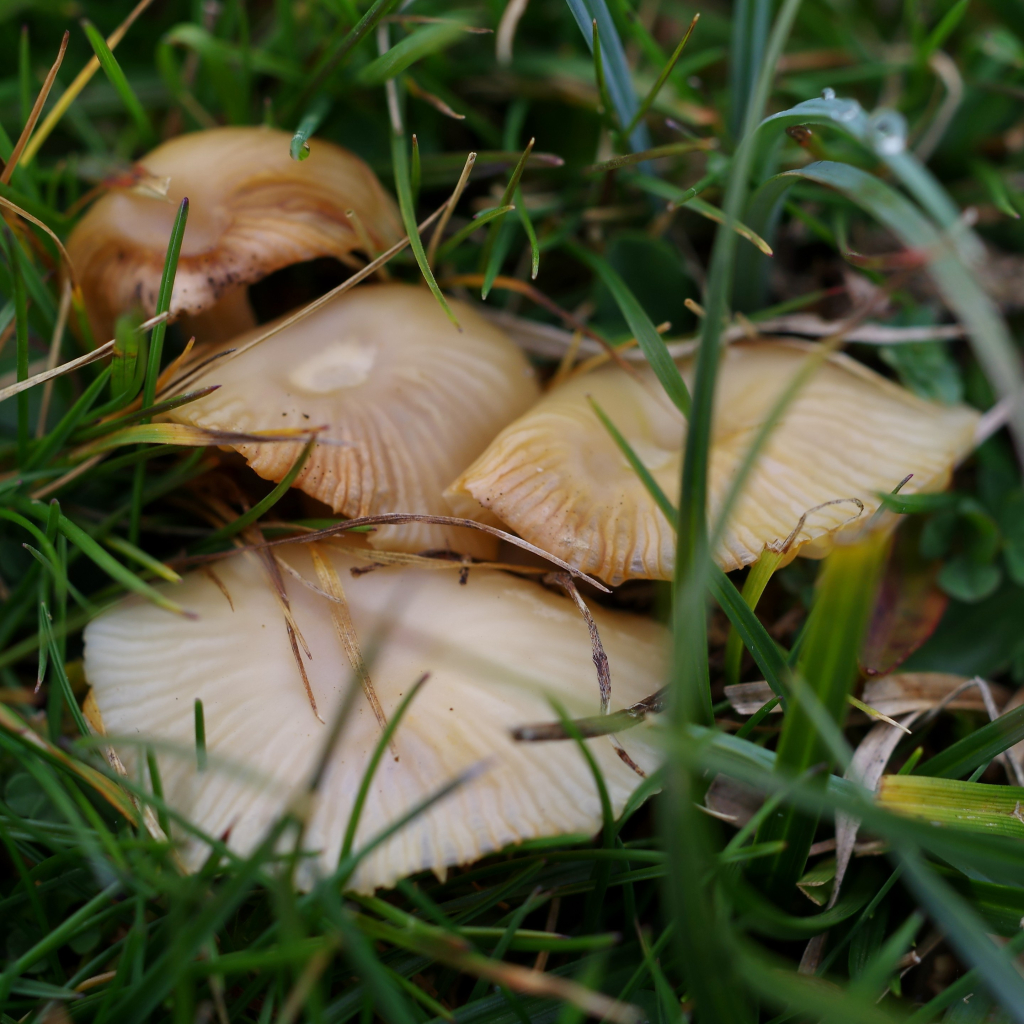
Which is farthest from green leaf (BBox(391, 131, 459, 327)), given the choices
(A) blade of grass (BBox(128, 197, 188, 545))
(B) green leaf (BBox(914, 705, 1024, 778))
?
(B) green leaf (BBox(914, 705, 1024, 778))

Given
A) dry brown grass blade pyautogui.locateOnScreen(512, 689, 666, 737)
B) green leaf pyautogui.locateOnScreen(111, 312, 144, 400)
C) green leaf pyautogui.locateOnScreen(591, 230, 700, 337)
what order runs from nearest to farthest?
1. dry brown grass blade pyautogui.locateOnScreen(512, 689, 666, 737)
2. green leaf pyautogui.locateOnScreen(111, 312, 144, 400)
3. green leaf pyautogui.locateOnScreen(591, 230, 700, 337)

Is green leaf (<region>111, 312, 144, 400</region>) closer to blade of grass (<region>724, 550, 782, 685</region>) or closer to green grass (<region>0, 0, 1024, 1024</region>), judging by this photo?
green grass (<region>0, 0, 1024, 1024</region>)

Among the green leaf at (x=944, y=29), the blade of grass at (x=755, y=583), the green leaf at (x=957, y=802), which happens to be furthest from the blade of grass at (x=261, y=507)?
the green leaf at (x=944, y=29)

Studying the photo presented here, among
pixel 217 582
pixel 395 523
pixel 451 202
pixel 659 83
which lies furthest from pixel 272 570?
pixel 659 83

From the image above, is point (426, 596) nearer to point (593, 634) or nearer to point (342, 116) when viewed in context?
point (593, 634)

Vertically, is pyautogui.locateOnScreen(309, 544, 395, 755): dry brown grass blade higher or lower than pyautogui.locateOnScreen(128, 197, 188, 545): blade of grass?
lower

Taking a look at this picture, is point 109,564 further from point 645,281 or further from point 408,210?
point 645,281

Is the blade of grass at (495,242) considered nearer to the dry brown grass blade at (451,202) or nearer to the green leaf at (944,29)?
the dry brown grass blade at (451,202)
